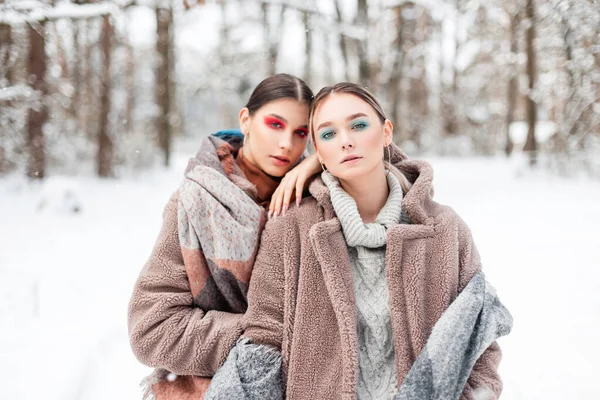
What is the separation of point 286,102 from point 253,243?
63 cm

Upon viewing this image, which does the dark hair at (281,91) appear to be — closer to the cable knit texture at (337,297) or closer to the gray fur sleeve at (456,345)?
the cable knit texture at (337,297)

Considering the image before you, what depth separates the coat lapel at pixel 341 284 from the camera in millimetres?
1750

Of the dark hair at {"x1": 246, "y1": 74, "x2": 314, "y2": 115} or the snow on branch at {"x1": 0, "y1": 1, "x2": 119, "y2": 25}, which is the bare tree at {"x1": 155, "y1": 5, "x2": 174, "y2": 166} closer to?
the snow on branch at {"x1": 0, "y1": 1, "x2": 119, "y2": 25}

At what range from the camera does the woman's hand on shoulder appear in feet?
6.47

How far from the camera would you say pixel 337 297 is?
1781 mm

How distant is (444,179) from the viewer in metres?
10.1

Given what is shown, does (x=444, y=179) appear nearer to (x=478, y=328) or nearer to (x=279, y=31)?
(x=279, y=31)

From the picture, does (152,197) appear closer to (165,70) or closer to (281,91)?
(165,70)

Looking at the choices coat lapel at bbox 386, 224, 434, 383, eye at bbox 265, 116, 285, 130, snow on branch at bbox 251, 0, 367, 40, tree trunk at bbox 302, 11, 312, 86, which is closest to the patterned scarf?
eye at bbox 265, 116, 285, 130

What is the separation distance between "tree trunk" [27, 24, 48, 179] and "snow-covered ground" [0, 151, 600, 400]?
427 millimetres

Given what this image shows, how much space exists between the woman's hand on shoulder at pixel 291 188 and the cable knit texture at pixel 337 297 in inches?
3.0

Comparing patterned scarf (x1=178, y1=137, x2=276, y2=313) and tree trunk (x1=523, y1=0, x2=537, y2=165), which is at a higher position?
tree trunk (x1=523, y1=0, x2=537, y2=165)

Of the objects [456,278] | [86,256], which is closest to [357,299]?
[456,278]

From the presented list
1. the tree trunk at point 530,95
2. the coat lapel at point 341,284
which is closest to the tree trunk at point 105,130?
the tree trunk at point 530,95
